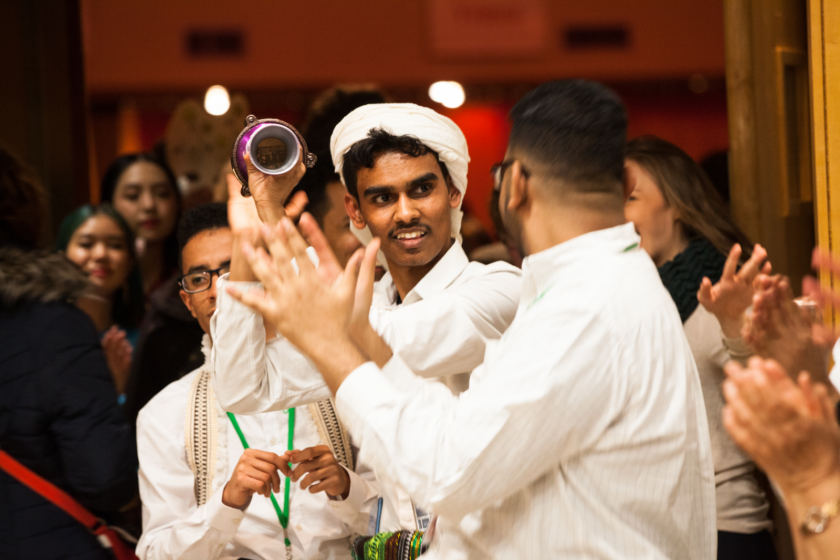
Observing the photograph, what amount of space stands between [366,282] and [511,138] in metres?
0.36

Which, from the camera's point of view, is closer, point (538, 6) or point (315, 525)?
point (315, 525)

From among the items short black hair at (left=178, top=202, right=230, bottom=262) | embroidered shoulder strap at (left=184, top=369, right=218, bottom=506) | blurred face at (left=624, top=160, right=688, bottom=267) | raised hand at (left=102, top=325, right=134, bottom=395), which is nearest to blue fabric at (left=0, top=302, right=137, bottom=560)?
embroidered shoulder strap at (left=184, top=369, right=218, bottom=506)

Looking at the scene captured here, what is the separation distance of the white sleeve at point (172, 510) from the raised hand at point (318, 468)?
0.17 m

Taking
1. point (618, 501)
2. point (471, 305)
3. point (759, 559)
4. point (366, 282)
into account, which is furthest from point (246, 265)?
point (759, 559)

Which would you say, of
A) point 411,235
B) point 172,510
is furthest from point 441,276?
point 172,510

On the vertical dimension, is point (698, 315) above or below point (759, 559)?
above

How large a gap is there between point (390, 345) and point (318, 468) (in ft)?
1.15

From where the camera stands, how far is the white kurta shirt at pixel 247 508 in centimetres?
193

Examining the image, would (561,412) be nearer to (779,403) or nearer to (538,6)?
(779,403)

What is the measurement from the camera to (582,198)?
1.40m

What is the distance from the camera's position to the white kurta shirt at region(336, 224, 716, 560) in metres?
1.23

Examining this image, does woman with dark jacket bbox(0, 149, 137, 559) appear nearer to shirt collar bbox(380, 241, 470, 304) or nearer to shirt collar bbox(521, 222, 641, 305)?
shirt collar bbox(380, 241, 470, 304)

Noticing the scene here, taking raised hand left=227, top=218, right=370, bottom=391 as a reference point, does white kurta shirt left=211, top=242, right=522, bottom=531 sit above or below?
below

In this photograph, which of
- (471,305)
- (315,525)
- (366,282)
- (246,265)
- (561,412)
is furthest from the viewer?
(315,525)
